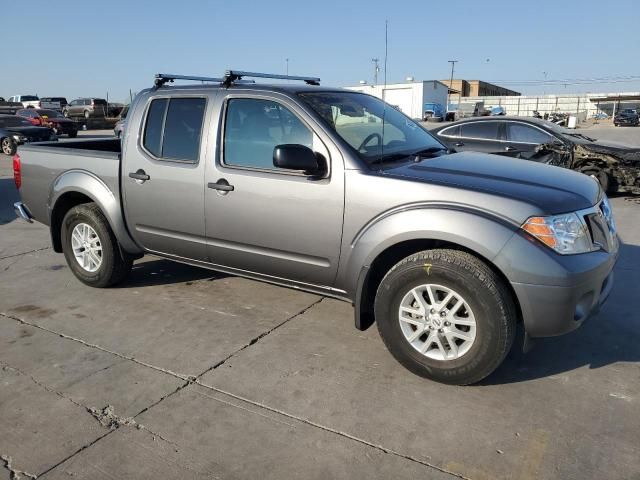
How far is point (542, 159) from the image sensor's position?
9141mm

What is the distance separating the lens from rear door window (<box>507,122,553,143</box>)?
30.9 ft

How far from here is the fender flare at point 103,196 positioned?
459 centimetres

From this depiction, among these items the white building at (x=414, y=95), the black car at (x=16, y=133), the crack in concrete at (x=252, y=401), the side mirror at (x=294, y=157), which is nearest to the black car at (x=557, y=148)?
the side mirror at (x=294, y=157)

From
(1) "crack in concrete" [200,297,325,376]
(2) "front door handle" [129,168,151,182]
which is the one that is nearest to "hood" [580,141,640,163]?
(1) "crack in concrete" [200,297,325,376]

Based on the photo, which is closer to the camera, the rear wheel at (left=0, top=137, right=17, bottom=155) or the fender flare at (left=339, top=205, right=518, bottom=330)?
the fender flare at (left=339, top=205, right=518, bottom=330)

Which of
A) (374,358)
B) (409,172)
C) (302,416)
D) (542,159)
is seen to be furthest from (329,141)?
(542,159)

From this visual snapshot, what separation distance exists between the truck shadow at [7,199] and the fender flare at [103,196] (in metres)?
→ 4.38

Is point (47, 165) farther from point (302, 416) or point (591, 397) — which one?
point (591, 397)

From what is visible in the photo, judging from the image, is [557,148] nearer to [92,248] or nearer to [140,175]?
[140,175]

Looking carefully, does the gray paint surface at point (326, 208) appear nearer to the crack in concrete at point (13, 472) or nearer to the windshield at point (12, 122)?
the crack in concrete at point (13, 472)

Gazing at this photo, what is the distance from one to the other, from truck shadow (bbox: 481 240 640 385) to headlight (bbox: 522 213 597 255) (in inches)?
35.0

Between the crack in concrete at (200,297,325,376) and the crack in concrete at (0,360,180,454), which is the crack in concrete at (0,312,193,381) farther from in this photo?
the crack in concrete at (0,360,180,454)

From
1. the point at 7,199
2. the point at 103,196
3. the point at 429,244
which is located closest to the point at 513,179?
the point at 429,244

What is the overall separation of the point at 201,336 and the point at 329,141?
5.70ft
